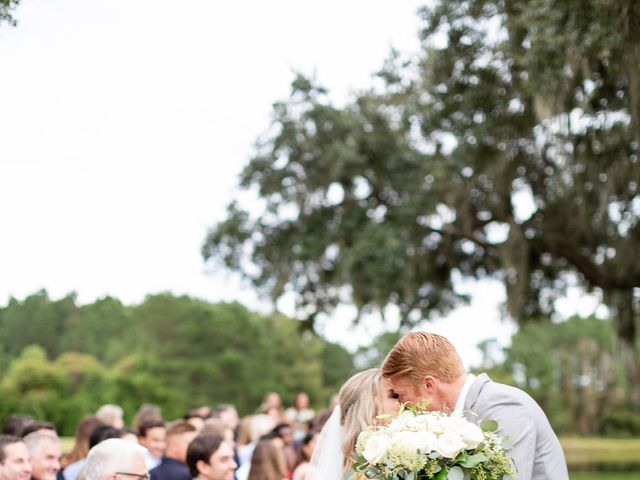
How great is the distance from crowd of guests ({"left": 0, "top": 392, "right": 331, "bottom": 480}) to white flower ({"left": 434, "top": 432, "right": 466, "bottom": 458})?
1916 mm

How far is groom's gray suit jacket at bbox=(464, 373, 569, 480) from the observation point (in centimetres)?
374

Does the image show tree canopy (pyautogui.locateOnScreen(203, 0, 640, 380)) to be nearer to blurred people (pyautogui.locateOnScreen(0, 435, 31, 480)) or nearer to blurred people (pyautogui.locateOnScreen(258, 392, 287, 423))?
blurred people (pyautogui.locateOnScreen(258, 392, 287, 423))

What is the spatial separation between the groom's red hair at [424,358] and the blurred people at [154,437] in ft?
14.5

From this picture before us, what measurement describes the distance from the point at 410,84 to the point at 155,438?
1232cm

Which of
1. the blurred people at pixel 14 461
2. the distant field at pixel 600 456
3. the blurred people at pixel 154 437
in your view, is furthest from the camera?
the distant field at pixel 600 456

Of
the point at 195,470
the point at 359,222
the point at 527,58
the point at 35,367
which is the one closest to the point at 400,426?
the point at 195,470

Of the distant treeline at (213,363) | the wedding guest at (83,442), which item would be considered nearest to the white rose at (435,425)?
the wedding guest at (83,442)

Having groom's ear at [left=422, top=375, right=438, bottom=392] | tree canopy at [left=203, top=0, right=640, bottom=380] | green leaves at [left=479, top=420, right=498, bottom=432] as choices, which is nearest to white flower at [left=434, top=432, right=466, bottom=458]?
green leaves at [left=479, top=420, right=498, bottom=432]

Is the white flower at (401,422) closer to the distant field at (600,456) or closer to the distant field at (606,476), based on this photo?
the distant field at (606,476)

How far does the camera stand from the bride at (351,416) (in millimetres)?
4684

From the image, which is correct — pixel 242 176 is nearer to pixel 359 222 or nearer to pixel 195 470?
pixel 359 222

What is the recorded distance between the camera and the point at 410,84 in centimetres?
1872

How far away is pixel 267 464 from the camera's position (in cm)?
609

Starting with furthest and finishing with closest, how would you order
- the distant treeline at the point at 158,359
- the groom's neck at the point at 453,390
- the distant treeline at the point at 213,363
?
the distant treeline at the point at 213,363
the distant treeline at the point at 158,359
the groom's neck at the point at 453,390
